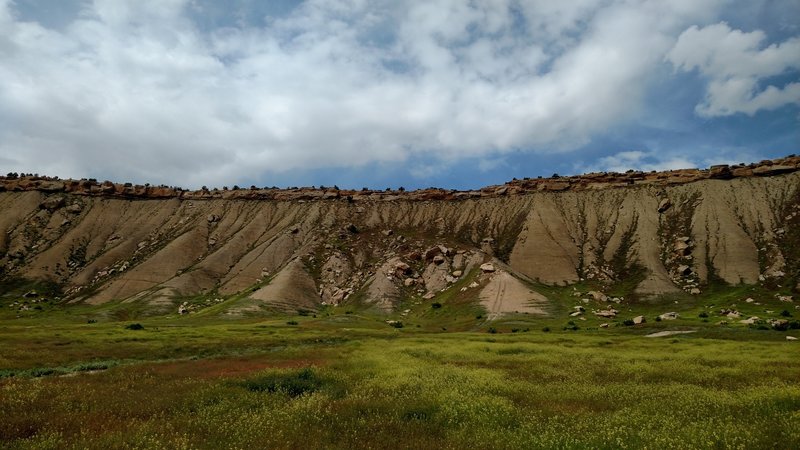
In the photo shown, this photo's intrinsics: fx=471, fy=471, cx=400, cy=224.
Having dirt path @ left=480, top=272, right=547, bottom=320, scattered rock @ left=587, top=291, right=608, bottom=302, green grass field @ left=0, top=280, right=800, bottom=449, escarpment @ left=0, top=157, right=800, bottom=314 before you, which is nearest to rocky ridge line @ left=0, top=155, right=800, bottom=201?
escarpment @ left=0, top=157, right=800, bottom=314

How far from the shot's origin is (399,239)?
518ft

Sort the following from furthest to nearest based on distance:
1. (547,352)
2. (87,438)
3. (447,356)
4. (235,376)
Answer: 1. (547,352)
2. (447,356)
3. (235,376)
4. (87,438)

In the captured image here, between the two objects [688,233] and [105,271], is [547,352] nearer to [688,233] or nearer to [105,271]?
[688,233]

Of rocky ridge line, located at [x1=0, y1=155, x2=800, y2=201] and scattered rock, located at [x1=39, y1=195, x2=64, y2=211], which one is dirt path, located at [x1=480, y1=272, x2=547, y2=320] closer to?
rocky ridge line, located at [x1=0, y1=155, x2=800, y2=201]

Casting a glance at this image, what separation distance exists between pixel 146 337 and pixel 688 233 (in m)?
134

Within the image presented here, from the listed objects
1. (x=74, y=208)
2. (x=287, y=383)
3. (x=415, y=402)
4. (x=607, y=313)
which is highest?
(x=74, y=208)

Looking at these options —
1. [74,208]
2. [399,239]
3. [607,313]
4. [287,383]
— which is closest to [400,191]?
[399,239]

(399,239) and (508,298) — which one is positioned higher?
(399,239)

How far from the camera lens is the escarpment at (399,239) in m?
122

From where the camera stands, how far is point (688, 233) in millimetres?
131250

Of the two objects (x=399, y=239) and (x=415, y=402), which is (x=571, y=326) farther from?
(x=399, y=239)

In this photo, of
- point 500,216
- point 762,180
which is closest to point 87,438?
point 500,216

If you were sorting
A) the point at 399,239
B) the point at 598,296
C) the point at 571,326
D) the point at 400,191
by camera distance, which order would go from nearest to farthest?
the point at 571,326 → the point at 598,296 → the point at 399,239 → the point at 400,191

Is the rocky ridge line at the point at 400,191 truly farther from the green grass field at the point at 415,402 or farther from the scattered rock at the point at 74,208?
the green grass field at the point at 415,402
